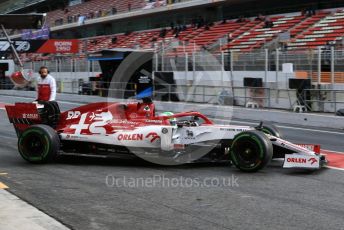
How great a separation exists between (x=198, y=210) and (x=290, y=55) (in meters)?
15.1

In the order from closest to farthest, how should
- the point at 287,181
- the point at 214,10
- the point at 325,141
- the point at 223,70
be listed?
the point at 287,181
the point at 325,141
the point at 223,70
the point at 214,10

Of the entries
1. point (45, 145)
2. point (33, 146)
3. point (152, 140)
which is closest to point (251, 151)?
point (152, 140)

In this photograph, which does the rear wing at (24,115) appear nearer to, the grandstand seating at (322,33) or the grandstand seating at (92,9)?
the grandstand seating at (322,33)

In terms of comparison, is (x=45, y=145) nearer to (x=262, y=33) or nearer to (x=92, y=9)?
(x=262, y=33)

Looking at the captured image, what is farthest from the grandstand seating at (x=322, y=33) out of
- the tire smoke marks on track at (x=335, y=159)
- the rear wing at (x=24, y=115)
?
the rear wing at (x=24, y=115)

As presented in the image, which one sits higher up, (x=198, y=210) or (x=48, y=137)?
(x=48, y=137)

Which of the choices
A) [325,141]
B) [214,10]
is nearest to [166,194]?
[325,141]

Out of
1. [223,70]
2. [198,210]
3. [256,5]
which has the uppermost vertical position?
[256,5]

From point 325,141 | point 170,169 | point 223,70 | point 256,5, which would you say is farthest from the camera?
point 256,5

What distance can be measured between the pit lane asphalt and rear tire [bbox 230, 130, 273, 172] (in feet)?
0.53

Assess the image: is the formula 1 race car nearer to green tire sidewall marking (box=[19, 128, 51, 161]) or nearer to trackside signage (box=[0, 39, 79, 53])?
A: green tire sidewall marking (box=[19, 128, 51, 161])

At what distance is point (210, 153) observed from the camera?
8617 mm

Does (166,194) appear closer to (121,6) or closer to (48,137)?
(48,137)

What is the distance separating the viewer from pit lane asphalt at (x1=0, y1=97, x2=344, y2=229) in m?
5.44
